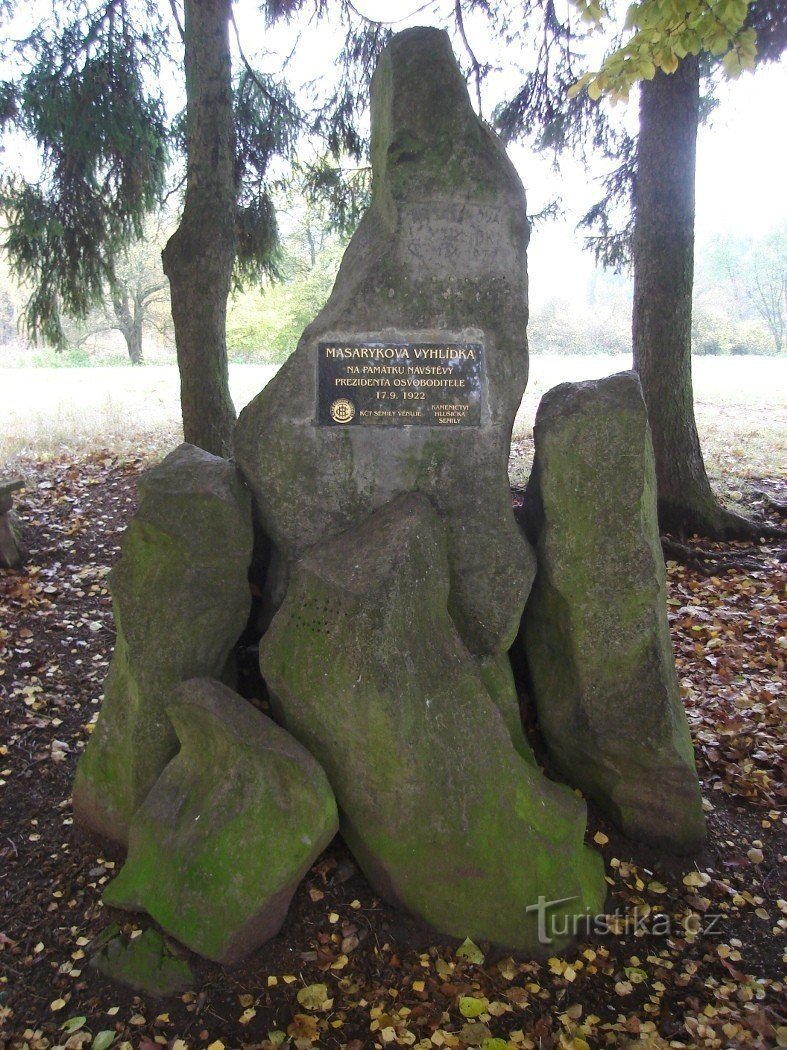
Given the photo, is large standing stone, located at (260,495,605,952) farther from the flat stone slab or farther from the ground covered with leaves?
the flat stone slab

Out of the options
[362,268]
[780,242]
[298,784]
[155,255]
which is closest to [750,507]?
[362,268]

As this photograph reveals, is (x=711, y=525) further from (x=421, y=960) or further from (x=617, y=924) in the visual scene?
(x=421, y=960)

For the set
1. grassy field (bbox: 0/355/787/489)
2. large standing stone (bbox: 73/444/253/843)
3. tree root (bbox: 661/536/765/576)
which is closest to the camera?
large standing stone (bbox: 73/444/253/843)

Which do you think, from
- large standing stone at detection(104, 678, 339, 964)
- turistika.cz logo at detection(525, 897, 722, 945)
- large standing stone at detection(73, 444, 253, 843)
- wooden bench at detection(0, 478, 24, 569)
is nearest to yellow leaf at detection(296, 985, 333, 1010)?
large standing stone at detection(104, 678, 339, 964)

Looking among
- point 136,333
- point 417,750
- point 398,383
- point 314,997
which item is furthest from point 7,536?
point 136,333

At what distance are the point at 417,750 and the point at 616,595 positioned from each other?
1.15 m

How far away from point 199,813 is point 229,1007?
66 centimetres

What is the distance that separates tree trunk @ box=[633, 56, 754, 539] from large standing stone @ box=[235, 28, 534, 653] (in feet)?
13.3

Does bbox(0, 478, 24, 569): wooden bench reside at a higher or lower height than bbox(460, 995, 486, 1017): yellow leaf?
higher

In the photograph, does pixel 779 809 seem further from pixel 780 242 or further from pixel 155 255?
pixel 780 242

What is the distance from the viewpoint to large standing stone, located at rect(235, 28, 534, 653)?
3.47m

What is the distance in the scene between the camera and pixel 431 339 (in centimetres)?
350

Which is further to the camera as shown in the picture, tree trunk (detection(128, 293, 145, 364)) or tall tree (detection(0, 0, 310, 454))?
tree trunk (detection(128, 293, 145, 364))

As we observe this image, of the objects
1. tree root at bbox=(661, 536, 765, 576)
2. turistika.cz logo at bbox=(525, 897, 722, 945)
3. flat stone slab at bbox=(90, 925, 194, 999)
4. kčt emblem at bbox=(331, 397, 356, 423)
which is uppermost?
kčt emblem at bbox=(331, 397, 356, 423)
